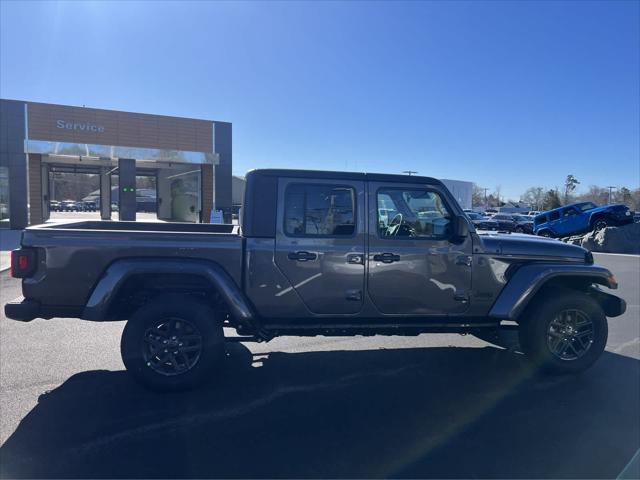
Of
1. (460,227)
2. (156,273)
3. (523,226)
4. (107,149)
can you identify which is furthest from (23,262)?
(523,226)

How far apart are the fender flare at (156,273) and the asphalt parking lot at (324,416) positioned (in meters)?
0.80

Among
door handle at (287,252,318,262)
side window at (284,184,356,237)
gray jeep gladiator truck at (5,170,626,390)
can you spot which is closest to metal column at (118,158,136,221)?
gray jeep gladiator truck at (5,170,626,390)

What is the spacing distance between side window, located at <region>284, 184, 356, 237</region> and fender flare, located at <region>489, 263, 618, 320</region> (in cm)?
170

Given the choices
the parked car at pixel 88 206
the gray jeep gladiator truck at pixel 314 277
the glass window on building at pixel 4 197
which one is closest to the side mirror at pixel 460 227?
the gray jeep gladiator truck at pixel 314 277

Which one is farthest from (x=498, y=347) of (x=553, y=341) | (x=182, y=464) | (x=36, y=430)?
(x=36, y=430)

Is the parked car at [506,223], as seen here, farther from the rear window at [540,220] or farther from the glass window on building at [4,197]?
the glass window on building at [4,197]

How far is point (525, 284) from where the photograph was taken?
15.7ft

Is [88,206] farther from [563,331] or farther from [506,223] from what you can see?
[563,331]

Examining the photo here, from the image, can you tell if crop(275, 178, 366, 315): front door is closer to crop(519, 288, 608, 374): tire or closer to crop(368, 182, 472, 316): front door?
crop(368, 182, 472, 316): front door

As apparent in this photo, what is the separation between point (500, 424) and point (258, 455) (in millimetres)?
1980

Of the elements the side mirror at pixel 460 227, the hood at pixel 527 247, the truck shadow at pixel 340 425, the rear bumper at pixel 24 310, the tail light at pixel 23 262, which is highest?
the side mirror at pixel 460 227

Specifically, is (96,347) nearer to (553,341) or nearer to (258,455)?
(258,455)

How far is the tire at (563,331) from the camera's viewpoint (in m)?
4.86

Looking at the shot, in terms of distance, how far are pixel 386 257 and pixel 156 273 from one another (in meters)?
2.15
